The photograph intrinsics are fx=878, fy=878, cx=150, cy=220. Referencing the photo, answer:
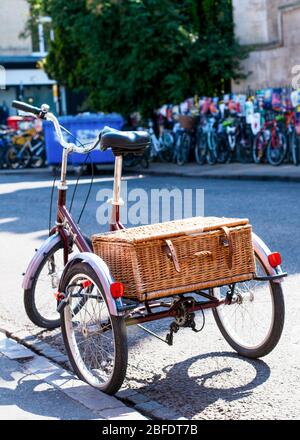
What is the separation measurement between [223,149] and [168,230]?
55.7 ft

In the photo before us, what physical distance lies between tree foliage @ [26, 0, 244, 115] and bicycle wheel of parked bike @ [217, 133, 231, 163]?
2010 mm

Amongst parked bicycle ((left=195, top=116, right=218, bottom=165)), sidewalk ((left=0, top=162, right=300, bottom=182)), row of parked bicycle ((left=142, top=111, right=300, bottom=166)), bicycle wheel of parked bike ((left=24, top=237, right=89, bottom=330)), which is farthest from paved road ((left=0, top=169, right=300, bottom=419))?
parked bicycle ((left=195, top=116, right=218, bottom=165))

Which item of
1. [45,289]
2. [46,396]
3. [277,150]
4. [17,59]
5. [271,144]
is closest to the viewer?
[46,396]

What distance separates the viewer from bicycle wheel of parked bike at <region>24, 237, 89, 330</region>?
18.9 ft

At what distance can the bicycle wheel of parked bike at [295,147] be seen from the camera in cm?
1917

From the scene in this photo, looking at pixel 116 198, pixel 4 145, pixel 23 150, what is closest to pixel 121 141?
pixel 116 198

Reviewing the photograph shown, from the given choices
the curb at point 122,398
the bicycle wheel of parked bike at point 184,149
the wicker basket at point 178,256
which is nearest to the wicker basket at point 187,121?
the bicycle wheel of parked bike at point 184,149

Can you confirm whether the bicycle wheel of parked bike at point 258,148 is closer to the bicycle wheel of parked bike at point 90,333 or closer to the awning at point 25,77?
the bicycle wheel of parked bike at point 90,333

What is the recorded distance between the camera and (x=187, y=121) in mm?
22406

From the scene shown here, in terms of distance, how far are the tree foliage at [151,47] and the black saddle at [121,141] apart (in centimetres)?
1773

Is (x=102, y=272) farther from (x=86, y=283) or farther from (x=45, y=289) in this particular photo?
(x=45, y=289)

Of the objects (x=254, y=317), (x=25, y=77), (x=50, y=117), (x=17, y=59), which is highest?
(x=17, y=59)

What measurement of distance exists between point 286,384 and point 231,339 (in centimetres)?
70

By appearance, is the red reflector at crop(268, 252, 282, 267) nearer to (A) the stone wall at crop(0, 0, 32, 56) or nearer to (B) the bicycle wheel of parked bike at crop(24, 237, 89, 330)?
(B) the bicycle wheel of parked bike at crop(24, 237, 89, 330)
